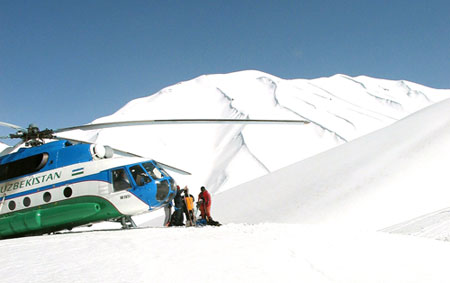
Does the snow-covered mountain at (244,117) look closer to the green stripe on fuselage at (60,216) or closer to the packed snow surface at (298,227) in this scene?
the packed snow surface at (298,227)

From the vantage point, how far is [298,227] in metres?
7.49

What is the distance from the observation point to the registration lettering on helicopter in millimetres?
9562

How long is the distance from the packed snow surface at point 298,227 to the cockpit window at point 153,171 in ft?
4.40

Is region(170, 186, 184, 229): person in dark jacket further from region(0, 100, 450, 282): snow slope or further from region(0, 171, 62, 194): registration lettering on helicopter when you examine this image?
region(0, 171, 62, 194): registration lettering on helicopter

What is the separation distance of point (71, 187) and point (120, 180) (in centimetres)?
131

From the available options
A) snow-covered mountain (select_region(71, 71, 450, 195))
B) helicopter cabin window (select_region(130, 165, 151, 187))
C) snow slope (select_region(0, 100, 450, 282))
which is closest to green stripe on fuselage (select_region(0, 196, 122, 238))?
helicopter cabin window (select_region(130, 165, 151, 187))

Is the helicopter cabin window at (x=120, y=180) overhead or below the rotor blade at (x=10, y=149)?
below

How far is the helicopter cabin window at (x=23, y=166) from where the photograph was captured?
9742 millimetres

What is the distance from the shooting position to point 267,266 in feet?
15.7

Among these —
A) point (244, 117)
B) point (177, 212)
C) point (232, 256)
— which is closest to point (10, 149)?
point (177, 212)

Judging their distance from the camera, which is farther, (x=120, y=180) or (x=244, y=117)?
(x=244, y=117)

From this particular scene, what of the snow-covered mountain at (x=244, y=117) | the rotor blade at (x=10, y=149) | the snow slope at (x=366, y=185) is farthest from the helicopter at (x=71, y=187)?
the snow-covered mountain at (x=244, y=117)

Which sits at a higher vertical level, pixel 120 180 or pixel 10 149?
pixel 10 149

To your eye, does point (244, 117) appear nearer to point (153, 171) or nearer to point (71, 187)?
point (153, 171)
